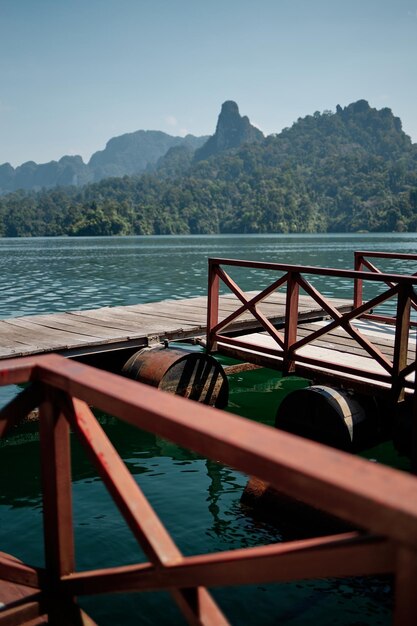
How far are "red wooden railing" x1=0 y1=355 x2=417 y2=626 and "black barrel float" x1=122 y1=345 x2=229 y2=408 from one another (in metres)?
5.90

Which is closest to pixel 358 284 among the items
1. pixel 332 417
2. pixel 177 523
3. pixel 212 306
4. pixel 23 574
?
pixel 212 306

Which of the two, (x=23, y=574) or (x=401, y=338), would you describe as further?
(x=401, y=338)

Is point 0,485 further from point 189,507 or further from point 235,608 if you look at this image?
point 235,608

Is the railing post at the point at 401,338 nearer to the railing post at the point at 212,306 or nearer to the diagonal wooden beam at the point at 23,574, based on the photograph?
the railing post at the point at 212,306

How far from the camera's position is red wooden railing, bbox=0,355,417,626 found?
1310 millimetres

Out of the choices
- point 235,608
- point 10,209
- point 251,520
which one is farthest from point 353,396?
point 10,209

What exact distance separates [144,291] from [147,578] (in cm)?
2894

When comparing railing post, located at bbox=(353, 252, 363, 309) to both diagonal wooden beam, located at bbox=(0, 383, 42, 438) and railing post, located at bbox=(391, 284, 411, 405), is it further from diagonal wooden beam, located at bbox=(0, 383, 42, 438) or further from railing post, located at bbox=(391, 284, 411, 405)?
diagonal wooden beam, located at bbox=(0, 383, 42, 438)

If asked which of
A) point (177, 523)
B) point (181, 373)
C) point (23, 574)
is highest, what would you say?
point (23, 574)

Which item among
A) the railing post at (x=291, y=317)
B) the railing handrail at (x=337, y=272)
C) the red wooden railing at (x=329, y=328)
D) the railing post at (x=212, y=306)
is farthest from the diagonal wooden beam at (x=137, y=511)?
the railing post at (x=212, y=306)

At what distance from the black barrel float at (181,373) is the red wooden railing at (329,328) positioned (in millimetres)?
395

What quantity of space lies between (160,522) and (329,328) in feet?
18.9

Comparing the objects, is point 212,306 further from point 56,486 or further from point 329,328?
point 56,486

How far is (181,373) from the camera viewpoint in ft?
30.2
